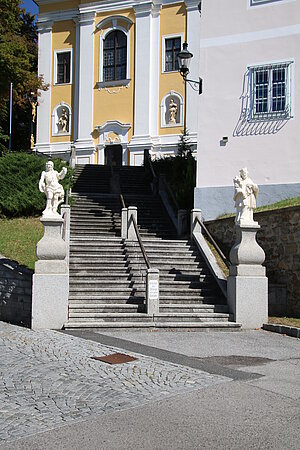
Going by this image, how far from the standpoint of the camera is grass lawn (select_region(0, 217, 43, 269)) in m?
17.1

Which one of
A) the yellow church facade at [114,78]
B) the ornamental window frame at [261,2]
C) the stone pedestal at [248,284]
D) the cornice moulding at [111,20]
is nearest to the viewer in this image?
the stone pedestal at [248,284]

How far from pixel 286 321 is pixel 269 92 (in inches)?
315

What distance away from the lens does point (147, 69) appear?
34.8 meters

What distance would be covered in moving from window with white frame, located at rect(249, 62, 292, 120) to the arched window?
18.2m

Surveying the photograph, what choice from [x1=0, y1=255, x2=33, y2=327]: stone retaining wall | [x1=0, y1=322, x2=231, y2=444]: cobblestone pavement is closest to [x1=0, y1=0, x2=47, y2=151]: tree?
[x1=0, y1=255, x2=33, y2=327]: stone retaining wall

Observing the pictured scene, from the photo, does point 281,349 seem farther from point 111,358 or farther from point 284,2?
point 284,2

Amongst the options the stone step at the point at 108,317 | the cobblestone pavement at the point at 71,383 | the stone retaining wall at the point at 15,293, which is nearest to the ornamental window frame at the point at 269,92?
the stone step at the point at 108,317

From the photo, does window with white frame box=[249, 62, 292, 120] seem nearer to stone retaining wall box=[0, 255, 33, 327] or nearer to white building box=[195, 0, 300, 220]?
white building box=[195, 0, 300, 220]

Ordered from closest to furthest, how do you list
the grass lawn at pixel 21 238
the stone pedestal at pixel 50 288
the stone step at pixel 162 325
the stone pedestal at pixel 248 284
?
the stone step at pixel 162 325, the stone pedestal at pixel 50 288, the stone pedestal at pixel 248 284, the grass lawn at pixel 21 238

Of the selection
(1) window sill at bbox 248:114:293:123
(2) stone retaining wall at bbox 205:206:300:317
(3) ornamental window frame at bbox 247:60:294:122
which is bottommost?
(2) stone retaining wall at bbox 205:206:300:317

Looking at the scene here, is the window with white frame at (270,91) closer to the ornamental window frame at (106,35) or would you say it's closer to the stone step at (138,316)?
the stone step at (138,316)

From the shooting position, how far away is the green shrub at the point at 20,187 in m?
21.0

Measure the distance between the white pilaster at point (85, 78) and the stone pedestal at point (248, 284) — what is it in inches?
921

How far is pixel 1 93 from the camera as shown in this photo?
29031mm
